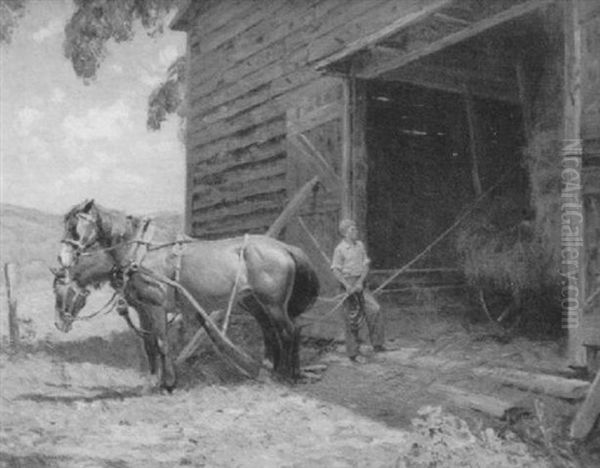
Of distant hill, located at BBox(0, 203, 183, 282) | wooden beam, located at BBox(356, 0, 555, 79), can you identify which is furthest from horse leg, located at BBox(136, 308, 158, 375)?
distant hill, located at BBox(0, 203, 183, 282)

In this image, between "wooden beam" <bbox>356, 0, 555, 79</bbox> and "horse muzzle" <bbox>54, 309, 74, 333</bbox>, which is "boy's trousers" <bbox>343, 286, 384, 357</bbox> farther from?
"horse muzzle" <bbox>54, 309, 74, 333</bbox>

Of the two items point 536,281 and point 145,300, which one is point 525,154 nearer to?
point 536,281

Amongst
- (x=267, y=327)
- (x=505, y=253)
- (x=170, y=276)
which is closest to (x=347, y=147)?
(x=505, y=253)

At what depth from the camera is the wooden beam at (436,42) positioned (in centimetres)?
652

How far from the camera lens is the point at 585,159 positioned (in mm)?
5469

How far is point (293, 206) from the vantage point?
958cm

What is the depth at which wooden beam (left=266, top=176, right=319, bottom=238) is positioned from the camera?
9406 millimetres

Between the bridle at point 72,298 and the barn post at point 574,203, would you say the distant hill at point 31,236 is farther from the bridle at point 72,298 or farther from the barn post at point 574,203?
the barn post at point 574,203

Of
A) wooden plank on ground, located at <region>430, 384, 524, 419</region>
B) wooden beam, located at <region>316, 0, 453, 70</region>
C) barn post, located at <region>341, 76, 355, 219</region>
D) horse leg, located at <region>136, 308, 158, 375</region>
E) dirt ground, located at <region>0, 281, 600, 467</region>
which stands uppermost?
wooden beam, located at <region>316, 0, 453, 70</region>

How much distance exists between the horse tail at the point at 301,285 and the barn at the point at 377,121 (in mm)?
1216

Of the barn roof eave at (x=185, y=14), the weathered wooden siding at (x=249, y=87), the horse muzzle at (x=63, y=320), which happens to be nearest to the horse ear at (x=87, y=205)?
the horse muzzle at (x=63, y=320)

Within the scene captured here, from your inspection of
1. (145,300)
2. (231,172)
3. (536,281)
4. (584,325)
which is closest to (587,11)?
(584,325)

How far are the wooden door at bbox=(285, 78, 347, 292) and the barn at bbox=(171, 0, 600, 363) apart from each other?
0.03 m

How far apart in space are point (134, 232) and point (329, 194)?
2737mm
